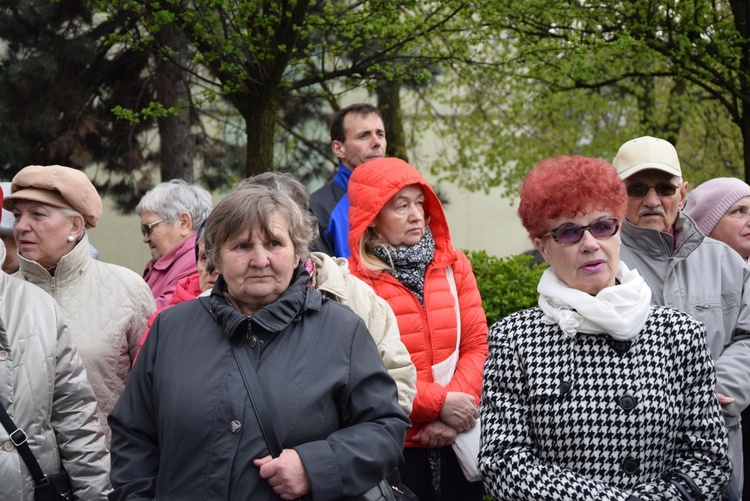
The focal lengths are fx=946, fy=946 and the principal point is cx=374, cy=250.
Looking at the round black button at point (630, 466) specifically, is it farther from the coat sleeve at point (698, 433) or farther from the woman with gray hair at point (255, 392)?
the woman with gray hair at point (255, 392)

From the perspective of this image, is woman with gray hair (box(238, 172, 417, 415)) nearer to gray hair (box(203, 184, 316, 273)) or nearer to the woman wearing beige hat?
gray hair (box(203, 184, 316, 273))

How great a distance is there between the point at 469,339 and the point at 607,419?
4.98 feet

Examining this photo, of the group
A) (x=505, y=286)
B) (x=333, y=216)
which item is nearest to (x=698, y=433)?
(x=333, y=216)

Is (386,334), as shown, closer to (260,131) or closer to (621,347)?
(621,347)

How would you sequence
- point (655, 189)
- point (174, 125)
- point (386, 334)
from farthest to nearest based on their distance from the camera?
point (174, 125), point (655, 189), point (386, 334)

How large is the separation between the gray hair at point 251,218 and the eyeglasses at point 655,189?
5.78 feet

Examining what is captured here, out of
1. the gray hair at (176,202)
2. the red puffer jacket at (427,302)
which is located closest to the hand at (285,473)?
the red puffer jacket at (427,302)

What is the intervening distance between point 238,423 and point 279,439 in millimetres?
146

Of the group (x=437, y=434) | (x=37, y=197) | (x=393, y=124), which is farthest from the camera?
(x=393, y=124)

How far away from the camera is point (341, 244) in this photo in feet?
17.3

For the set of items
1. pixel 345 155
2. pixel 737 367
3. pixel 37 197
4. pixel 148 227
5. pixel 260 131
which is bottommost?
pixel 737 367

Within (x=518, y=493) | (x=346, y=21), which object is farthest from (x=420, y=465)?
(x=346, y=21)

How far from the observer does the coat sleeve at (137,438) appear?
3.26 meters

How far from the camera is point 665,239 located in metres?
4.34
